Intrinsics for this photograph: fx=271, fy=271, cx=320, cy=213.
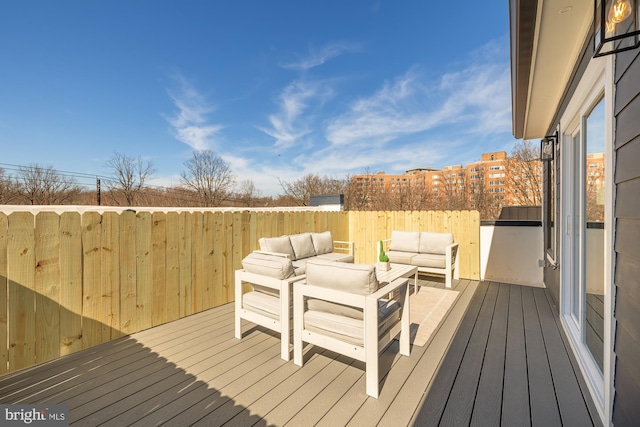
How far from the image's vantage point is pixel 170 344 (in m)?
2.66

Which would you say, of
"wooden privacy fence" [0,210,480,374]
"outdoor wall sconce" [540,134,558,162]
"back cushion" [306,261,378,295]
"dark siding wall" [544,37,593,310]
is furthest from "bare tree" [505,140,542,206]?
"back cushion" [306,261,378,295]

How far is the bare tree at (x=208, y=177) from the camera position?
15.3 meters

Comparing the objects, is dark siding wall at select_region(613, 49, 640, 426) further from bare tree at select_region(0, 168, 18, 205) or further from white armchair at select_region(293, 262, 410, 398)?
bare tree at select_region(0, 168, 18, 205)

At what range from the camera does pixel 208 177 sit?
15797 mm

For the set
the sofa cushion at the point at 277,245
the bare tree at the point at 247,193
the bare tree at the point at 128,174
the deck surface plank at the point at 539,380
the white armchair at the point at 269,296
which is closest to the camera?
the deck surface plank at the point at 539,380

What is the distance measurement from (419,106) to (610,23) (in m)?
11.5

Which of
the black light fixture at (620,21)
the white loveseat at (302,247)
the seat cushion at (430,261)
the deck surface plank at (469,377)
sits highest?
the black light fixture at (620,21)

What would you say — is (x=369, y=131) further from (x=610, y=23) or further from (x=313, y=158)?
(x=610, y=23)

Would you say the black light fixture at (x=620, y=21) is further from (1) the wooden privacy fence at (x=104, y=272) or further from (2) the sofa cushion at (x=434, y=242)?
(2) the sofa cushion at (x=434, y=242)

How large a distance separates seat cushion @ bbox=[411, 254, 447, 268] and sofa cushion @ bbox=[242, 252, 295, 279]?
10.2 ft

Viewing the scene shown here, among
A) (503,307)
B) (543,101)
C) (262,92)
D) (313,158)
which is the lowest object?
(503,307)

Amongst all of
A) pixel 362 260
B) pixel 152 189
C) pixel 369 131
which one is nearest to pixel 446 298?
pixel 362 260

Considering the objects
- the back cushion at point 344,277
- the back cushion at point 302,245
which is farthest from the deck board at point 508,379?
the back cushion at point 302,245

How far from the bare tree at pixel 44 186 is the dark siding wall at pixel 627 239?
17.1 meters
